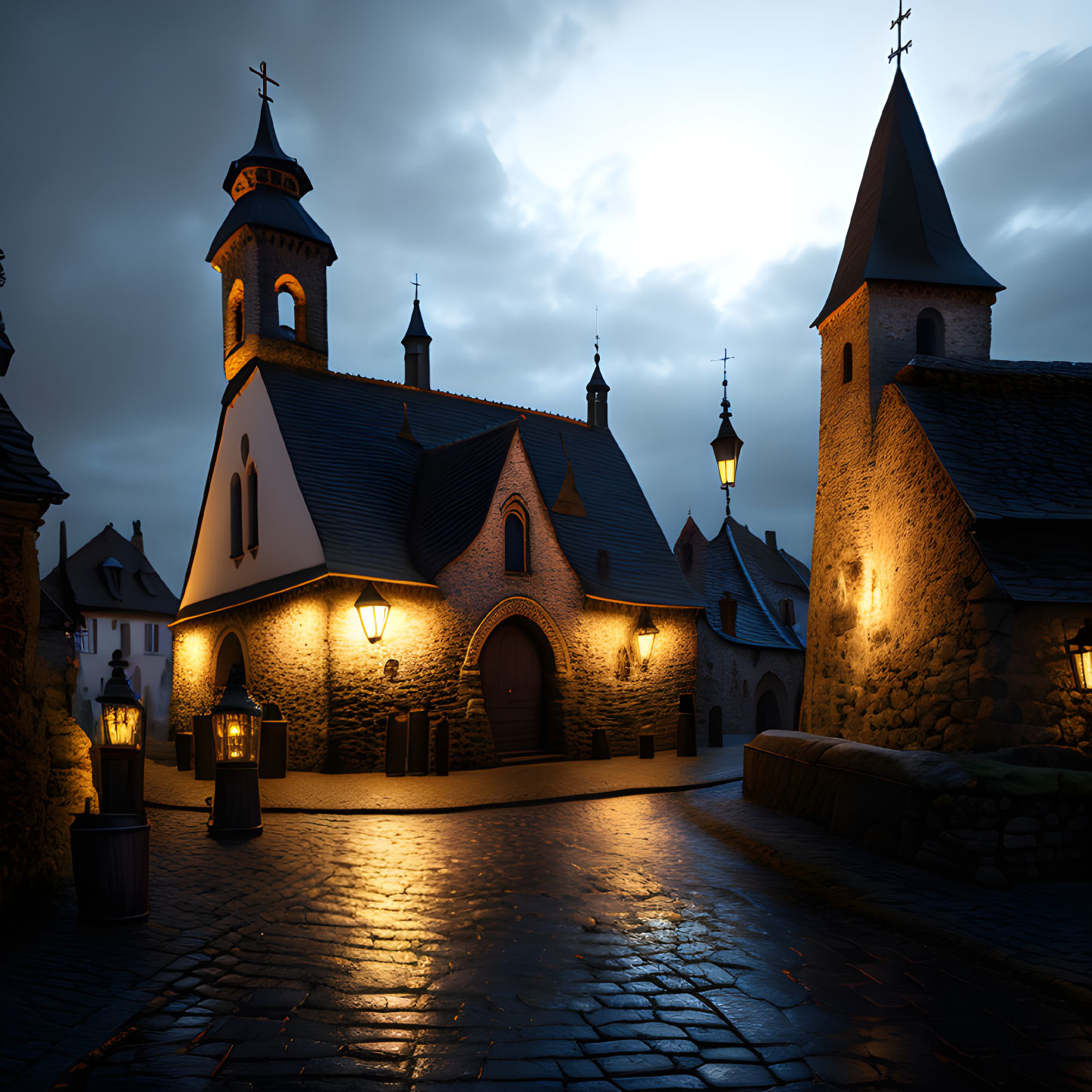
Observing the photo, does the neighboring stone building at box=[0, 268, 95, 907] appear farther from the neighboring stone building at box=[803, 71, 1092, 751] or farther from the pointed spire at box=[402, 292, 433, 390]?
the pointed spire at box=[402, 292, 433, 390]

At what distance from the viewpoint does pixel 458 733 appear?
1669 centimetres

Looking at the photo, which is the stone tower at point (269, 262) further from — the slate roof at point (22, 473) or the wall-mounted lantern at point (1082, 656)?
the wall-mounted lantern at point (1082, 656)

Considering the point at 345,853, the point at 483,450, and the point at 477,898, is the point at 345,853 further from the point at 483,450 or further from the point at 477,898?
the point at 483,450

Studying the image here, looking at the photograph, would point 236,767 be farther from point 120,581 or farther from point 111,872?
point 120,581

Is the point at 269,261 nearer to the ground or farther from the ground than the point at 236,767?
farther from the ground

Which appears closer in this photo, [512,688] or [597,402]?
[512,688]

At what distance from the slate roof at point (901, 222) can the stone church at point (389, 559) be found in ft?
24.5

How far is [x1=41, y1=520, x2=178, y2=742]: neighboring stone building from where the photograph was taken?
3516 centimetres

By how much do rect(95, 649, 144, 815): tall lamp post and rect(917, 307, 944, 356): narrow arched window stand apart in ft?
43.8

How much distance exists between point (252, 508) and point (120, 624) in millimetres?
20240

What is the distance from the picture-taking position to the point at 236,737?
987 cm

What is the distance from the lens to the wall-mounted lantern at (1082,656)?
907cm

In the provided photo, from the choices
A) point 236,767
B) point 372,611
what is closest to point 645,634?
point 372,611

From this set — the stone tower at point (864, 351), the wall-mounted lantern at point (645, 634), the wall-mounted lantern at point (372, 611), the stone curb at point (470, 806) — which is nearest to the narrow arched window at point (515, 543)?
the wall-mounted lantern at point (645, 634)
